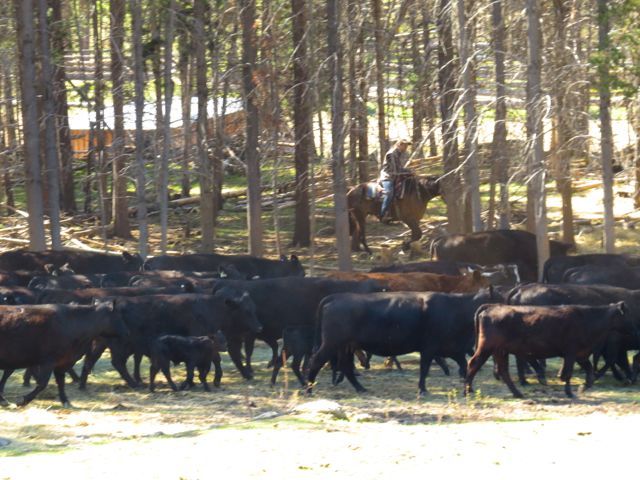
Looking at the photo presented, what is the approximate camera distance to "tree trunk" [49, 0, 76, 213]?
29750mm

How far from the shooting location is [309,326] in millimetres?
16125

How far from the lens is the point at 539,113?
21734 millimetres

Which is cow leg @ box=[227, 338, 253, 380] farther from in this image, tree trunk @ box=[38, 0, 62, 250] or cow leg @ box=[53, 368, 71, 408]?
tree trunk @ box=[38, 0, 62, 250]

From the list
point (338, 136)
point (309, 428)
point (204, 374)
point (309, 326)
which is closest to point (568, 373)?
point (309, 326)

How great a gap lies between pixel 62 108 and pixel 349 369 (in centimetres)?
2055

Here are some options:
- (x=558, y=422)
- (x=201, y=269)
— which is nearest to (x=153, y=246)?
(x=201, y=269)

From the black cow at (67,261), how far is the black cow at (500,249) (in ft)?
21.4

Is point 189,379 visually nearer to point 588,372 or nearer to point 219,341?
point 219,341

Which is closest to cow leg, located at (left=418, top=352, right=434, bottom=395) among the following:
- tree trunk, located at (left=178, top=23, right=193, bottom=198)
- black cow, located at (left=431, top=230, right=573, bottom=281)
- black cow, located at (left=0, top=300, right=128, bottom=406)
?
black cow, located at (left=0, top=300, right=128, bottom=406)

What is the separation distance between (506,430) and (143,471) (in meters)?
3.68

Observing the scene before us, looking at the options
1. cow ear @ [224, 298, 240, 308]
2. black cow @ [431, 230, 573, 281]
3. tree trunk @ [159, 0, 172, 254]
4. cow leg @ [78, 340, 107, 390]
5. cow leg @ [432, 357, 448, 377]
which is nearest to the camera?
cow leg @ [78, 340, 107, 390]

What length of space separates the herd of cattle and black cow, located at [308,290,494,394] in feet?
0.04

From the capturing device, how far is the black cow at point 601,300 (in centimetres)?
1573

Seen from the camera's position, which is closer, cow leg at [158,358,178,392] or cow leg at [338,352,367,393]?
cow leg at [158,358,178,392]
